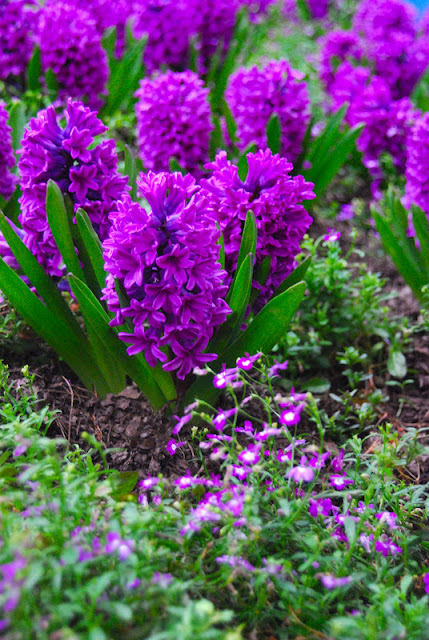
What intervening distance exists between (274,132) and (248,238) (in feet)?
4.37

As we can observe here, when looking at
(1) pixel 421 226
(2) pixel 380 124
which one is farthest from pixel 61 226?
(2) pixel 380 124

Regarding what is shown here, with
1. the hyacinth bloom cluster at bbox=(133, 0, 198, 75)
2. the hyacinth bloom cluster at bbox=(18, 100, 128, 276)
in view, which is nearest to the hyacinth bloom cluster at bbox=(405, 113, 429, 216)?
the hyacinth bloom cluster at bbox=(18, 100, 128, 276)

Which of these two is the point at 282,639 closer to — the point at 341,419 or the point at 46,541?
the point at 46,541

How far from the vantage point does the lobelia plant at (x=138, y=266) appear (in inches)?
61.7

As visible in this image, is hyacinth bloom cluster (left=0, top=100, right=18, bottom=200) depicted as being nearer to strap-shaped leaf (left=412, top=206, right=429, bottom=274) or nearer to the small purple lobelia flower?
the small purple lobelia flower

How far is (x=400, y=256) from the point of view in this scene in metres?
2.73

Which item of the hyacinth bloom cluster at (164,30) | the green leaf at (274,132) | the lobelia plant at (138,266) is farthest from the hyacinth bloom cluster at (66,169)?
the hyacinth bloom cluster at (164,30)

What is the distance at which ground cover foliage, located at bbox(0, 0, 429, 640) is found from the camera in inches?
47.6

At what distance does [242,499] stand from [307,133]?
7.95 ft

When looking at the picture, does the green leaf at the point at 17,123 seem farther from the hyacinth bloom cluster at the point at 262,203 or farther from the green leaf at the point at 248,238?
the green leaf at the point at 248,238

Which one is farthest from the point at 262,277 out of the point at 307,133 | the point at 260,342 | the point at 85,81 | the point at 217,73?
the point at 217,73

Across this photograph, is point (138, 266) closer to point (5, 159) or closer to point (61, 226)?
point (61, 226)

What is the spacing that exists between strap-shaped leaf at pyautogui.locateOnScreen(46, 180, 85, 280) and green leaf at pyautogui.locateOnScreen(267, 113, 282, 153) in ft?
4.57

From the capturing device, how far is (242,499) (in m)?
1.31
